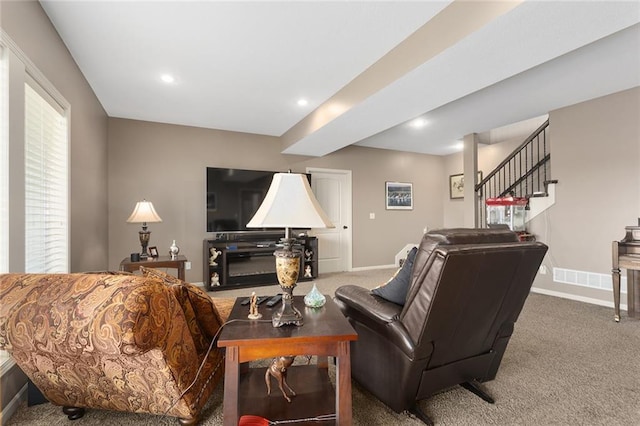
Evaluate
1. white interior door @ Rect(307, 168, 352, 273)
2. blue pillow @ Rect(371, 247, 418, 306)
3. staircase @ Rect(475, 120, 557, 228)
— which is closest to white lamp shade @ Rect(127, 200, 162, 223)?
white interior door @ Rect(307, 168, 352, 273)

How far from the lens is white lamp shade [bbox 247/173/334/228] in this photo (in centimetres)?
132

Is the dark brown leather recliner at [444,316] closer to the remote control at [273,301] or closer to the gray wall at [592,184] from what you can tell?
the remote control at [273,301]

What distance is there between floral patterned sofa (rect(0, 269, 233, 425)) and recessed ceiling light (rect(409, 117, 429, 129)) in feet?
13.0

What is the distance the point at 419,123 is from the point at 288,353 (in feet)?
13.7

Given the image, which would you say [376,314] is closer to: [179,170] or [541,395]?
[541,395]

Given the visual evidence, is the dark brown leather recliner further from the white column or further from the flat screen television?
the white column

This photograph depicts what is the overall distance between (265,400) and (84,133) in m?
3.16

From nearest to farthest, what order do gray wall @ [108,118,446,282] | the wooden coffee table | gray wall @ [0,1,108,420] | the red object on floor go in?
the wooden coffee table
the red object on floor
gray wall @ [0,1,108,420]
gray wall @ [108,118,446,282]

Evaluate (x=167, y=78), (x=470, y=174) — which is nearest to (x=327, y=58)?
(x=167, y=78)

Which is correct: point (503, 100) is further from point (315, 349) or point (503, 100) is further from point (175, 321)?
point (175, 321)

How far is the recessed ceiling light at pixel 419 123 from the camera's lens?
4339 mm

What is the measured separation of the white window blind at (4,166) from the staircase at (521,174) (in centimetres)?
558

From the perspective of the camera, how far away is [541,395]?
67.2 inches

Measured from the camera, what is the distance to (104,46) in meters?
2.41
